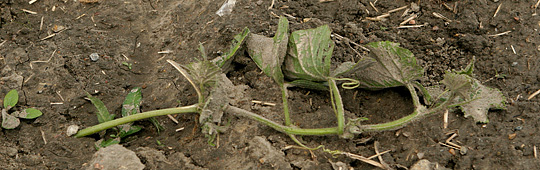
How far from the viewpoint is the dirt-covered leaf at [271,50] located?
252 cm

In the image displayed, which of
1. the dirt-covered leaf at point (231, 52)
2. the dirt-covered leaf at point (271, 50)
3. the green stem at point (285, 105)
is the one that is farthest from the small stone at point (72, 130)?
the green stem at point (285, 105)

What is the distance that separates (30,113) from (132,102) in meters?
0.57

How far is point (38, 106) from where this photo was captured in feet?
8.89

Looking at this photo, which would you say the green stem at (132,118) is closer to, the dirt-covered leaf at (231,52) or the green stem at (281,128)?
the green stem at (281,128)

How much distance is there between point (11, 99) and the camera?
2672 mm

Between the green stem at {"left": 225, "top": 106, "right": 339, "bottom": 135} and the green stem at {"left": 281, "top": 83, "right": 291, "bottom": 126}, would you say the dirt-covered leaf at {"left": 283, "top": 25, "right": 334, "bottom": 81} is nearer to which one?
the green stem at {"left": 281, "top": 83, "right": 291, "bottom": 126}

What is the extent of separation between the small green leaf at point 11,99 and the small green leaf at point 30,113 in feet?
0.28

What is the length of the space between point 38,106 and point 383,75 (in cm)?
203

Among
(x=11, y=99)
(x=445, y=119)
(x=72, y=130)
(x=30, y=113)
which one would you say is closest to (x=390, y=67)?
(x=445, y=119)

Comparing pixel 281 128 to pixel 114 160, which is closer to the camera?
pixel 114 160

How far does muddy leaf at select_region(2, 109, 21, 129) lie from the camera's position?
2561mm

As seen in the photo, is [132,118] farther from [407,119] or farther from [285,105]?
[407,119]

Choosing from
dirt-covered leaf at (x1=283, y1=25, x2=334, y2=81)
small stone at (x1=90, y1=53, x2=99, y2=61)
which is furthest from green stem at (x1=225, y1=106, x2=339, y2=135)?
small stone at (x1=90, y1=53, x2=99, y2=61)

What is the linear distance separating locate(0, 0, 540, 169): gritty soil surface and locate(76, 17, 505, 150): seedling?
103 millimetres
